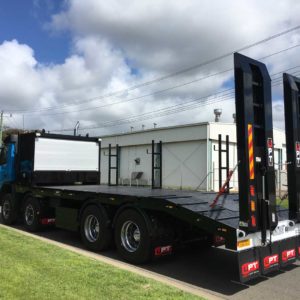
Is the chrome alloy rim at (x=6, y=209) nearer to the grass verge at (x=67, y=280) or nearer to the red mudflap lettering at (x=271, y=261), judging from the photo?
the grass verge at (x=67, y=280)

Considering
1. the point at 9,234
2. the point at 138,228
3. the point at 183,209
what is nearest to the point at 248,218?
the point at 183,209

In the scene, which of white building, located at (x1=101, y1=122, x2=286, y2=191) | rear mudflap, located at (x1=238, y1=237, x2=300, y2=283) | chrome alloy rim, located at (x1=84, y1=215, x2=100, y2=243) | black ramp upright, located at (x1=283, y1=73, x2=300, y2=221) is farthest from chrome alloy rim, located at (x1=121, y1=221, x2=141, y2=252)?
white building, located at (x1=101, y1=122, x2=286, y2=191)

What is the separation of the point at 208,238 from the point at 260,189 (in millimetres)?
2629

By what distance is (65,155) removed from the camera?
45.4ft

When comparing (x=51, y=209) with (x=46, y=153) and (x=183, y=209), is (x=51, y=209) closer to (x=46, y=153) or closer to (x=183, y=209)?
(x=46, y=153)

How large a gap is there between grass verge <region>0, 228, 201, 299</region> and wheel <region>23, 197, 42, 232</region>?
11.7 feet

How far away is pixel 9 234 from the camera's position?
10.8 meters

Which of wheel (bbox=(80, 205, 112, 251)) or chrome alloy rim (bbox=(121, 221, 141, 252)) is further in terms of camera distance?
wheel (bbox=(80, 205, 112, 251))

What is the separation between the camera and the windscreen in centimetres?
1312

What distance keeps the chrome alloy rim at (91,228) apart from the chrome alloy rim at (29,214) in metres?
3.06

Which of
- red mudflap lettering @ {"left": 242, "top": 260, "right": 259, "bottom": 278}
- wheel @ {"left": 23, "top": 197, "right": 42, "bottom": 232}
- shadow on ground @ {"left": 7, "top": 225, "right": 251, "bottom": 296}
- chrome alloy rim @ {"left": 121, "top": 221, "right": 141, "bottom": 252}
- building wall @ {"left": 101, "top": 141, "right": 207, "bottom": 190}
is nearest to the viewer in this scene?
red mudflap lettering @ {"left": 242, "top": 260, "right": 259, "bottom": 278}

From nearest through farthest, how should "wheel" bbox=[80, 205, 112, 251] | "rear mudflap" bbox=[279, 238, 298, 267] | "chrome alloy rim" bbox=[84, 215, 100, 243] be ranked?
"rear mudflap" bbox=[279, 238, 298, 267] < "wheel" bbox=[80, 205, 112, 251] < "chrome alloy rim" bbox=[84, 215, 100, 243]

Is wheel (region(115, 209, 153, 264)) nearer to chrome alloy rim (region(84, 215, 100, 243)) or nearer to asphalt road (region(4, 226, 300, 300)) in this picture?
asphalt road (region(4, 226, 300, 300))

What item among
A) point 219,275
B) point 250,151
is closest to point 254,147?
point 250,151
